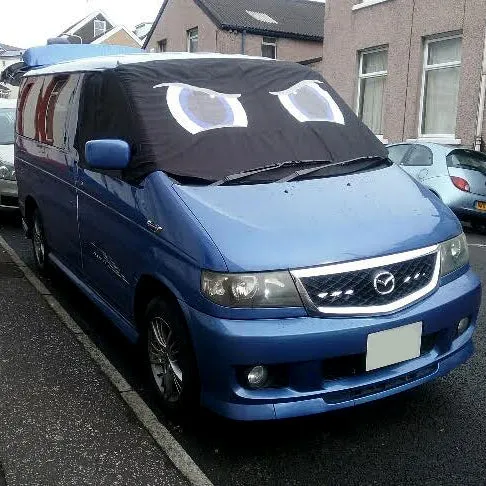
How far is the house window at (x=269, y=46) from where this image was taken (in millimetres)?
25516

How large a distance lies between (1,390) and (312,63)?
17569 mm

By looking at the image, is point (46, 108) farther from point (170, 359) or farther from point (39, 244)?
point (170, 359)

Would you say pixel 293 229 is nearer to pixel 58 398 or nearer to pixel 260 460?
pixel 260 460

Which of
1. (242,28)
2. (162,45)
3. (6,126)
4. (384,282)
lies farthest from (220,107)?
(162,45)

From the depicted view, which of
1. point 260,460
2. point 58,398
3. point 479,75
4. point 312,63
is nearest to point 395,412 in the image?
point 260,460

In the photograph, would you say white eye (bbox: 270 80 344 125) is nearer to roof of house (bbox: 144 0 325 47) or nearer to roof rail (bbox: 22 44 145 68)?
roof rail (bbox: 22 44 145 68)

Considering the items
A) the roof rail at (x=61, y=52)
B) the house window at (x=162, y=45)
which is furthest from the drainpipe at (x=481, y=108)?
the house window at (x=162, y=45)

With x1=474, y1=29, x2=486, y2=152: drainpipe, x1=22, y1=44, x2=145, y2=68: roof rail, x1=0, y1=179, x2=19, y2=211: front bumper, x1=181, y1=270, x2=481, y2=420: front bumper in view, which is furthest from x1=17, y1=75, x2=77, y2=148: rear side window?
x1=474, y1=29, x2=486, y2=152: drainpipe

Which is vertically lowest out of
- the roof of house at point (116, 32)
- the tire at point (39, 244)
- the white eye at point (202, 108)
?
the tire at point (39, 244)

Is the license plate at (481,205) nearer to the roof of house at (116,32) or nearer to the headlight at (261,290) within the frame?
the headlight at (261,290)

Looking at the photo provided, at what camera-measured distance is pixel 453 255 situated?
123 inches

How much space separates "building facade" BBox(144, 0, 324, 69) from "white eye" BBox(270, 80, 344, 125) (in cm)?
2077

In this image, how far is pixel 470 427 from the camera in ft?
10.1

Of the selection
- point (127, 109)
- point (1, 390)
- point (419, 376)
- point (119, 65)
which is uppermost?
point (119, 65)
